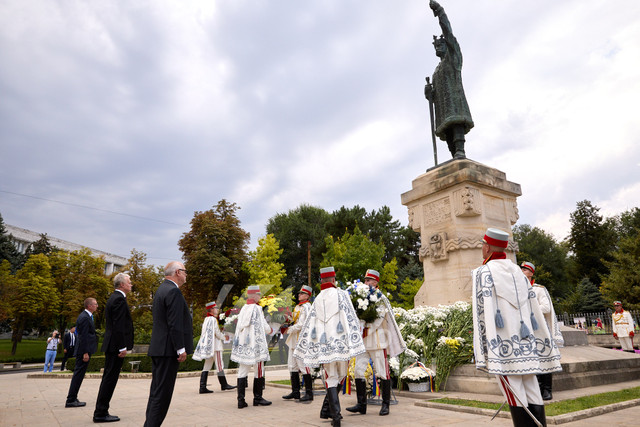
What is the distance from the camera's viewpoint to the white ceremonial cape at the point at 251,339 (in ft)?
25.7

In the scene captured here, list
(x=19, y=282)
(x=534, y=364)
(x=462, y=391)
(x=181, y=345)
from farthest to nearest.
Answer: (x=19, y=282)
(x=462, y=391)
(x=181, y=345)
(x=534, y=364)

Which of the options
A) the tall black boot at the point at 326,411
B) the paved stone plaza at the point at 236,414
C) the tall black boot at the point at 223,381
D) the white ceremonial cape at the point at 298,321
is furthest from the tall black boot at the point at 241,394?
the tall black boot at the point at 223,381

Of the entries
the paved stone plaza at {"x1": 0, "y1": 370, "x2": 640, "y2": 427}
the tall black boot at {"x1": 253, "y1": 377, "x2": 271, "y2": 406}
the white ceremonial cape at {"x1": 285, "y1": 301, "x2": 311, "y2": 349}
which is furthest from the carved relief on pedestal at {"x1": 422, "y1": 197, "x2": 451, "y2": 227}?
the tall black boot at {"x1": 253, "y1": 377, "x2": 271, "y2": 406}

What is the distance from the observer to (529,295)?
3.85 m

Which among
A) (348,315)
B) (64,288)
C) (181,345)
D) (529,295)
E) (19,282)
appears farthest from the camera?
(64,288)

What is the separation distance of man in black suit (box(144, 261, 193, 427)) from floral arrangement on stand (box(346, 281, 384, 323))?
2.73 metres

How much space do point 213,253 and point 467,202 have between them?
25.8 meters

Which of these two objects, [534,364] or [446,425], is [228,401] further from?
[534,364]

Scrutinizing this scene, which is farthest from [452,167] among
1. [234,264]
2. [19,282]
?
[19,282]

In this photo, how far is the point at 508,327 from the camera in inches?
144

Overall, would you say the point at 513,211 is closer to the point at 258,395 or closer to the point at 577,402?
the point at 577,402

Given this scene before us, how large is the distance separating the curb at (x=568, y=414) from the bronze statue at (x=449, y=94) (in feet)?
22.8

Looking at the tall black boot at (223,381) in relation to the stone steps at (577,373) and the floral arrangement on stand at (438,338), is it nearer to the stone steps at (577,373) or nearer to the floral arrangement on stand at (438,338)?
the floral arrangement on stand at (438,338)

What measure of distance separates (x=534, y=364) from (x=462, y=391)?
4.65 metres
